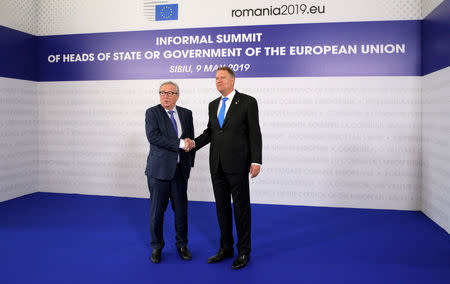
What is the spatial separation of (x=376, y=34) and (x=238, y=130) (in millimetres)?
3074

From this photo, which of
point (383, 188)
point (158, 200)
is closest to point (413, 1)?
point (383, 188)

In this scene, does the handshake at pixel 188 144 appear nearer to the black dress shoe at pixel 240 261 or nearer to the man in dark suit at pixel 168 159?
the man in dark suit at pixel 168 159

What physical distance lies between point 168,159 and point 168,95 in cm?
54

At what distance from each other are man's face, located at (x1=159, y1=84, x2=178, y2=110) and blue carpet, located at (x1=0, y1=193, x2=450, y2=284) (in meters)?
1.34

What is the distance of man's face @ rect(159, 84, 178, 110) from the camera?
118 inches

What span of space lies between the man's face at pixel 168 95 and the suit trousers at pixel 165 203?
54 centimetres

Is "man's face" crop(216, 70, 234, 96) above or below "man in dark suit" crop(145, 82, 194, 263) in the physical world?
above

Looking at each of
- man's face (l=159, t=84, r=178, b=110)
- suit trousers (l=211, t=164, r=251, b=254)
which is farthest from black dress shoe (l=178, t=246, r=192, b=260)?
man's face (l=159, t=84, r=178, b=110)

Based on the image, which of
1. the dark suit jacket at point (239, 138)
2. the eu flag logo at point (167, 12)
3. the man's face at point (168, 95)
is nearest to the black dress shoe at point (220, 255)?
the dark suit jacket at point (239, 138)

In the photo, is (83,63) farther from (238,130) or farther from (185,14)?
(238,130)

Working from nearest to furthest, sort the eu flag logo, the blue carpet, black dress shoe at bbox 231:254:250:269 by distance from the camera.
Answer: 1. the blue carpet
2. black dress shoe at bbox 231:254:250:269
3. the eu flag logo

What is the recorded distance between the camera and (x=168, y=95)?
9.87 ft

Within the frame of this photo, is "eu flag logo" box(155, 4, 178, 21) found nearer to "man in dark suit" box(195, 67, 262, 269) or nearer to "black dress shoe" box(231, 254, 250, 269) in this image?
"man in dark suit" box(195, 67, 262, 269)

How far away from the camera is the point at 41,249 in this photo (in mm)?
3326
